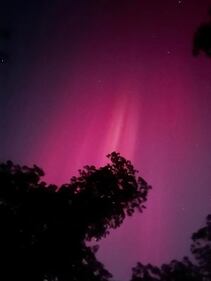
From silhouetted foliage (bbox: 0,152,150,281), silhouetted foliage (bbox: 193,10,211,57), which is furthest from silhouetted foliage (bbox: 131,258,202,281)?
silhouetted foliage (bbox: 193,10,211,57)

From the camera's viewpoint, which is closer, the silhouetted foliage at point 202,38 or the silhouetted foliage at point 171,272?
the silhouetted foliage at point 202,38

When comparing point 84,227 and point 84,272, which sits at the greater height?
point 84,227

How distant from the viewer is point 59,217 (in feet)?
42.9

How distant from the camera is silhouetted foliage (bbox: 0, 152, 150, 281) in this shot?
485 inches

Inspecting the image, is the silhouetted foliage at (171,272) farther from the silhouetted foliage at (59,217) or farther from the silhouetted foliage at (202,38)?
the silhouetted foliage at (202,38)

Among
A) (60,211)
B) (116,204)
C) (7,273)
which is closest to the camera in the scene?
(7,273)

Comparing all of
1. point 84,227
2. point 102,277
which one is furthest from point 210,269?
point 84,227

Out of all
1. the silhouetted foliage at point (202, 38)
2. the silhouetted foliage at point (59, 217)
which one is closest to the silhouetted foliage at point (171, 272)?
the silhouetted foliage at point (59, 217)

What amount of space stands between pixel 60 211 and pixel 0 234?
1.98 metres

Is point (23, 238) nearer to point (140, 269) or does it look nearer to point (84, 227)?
point (84, 227)

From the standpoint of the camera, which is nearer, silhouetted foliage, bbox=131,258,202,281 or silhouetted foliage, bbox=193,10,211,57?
silhouetted foliage, bbox=193,10,211,57

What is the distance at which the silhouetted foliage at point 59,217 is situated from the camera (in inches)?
485

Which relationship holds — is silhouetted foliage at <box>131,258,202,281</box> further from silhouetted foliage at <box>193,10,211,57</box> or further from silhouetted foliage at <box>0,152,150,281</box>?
silhouetted foliage at <box>193,10,211,57</box>

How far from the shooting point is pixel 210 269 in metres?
14.4
